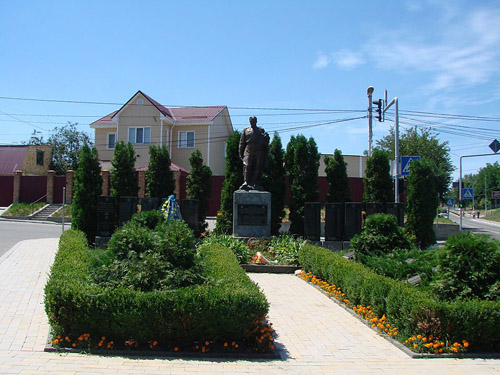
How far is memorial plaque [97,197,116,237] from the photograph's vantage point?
45.1 feet

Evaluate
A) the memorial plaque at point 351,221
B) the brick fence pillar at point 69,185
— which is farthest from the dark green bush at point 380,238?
the brick fence pillar at point 69,185

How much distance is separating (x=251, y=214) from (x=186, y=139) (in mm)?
19967

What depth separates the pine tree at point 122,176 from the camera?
15.1 m

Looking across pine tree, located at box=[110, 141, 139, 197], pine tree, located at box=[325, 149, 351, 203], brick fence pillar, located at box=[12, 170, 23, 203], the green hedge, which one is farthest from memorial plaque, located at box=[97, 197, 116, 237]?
brick fence pillar, located at box=[12, 170, 23, 203]

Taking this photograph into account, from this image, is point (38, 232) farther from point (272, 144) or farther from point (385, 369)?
point (385, 369)

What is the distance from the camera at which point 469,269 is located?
5.79 m

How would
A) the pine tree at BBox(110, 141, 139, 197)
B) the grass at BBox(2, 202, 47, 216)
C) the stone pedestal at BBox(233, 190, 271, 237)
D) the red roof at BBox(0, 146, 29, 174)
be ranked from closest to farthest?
the stone pedestal at BBox(233, 190, 271, 237), the pine tree at BBox(110, 141, 139, 197), the grass at BBox(2, 202, 47, 216), the red roof at BBox(0, 146, 29, 174)

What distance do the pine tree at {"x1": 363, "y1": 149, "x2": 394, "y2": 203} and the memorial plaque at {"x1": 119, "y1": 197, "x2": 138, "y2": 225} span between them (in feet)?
27.3

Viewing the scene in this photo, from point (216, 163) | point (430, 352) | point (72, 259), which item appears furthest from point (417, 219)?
point (216, 163)

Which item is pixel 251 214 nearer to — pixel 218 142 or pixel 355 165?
pixel 218 142

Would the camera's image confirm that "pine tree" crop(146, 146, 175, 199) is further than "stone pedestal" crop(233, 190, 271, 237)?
Yes

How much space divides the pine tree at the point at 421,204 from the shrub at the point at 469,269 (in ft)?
29.0

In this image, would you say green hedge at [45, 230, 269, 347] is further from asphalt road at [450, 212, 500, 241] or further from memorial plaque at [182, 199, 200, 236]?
asphalt road at [450, 212, 500, 241]

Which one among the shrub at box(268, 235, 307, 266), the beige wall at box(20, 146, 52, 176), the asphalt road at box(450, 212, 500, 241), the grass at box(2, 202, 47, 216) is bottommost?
the asphalt road at box(450, 212, 500, 241)
